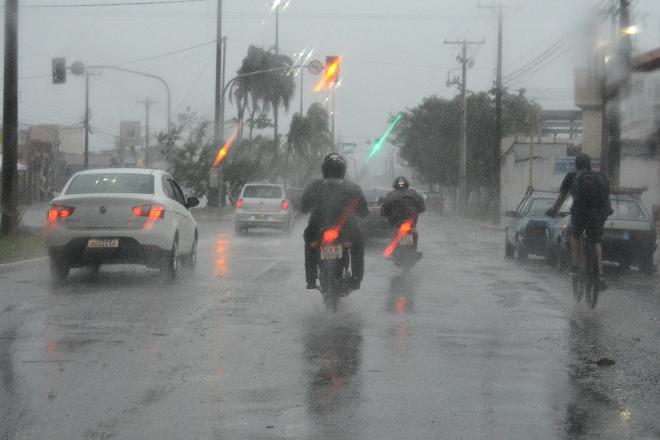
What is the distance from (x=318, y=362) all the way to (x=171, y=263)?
7.28 metres

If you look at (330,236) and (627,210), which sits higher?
(627,210)

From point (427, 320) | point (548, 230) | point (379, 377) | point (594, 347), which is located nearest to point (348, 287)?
point (427, 320)

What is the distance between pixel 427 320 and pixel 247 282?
463 cm

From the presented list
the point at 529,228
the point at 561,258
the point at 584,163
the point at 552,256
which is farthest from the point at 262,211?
the point at 584,163

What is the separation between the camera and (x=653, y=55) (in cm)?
2542

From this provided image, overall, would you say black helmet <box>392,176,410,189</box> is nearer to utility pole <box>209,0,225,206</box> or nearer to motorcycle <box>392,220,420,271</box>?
motorcycle <box>392,220,420,271</box>

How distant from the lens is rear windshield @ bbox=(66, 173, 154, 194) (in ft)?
50.3

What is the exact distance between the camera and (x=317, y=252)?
11719 millimetres

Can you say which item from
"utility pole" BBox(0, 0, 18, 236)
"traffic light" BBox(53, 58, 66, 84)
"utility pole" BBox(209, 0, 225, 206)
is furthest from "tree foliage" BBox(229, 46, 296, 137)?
→ "utility pole" BBox(0, 0, 18, 236)

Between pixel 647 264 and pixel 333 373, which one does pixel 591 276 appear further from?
pixel 647 264

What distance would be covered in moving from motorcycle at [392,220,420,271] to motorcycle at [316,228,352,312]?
5.50 m

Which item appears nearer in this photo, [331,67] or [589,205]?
[589,205]

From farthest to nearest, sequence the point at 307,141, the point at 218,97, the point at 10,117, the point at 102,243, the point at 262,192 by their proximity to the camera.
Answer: the point at 307,141
the point at 218,97
the point at 262,192
the point at 10,117
the point at 102,243

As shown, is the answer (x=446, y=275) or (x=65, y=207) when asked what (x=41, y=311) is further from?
(x=446, y=275)
